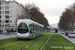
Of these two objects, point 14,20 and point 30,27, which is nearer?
point 30,27

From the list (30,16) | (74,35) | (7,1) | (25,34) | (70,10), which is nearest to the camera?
(25,34)

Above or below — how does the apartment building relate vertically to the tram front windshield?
above

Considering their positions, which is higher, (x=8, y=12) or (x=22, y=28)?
(x=8, y=12)

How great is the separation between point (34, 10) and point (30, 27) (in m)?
43.1

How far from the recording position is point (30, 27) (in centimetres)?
2716

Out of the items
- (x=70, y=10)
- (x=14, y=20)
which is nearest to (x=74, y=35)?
(x=70, y=10)

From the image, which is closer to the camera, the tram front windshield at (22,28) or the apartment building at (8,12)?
the tram front windshield at (22,28)

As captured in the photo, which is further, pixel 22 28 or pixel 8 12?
pixel 8 12

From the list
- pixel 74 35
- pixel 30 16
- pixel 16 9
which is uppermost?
pixel 16 9

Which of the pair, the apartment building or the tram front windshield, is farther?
the apartment building

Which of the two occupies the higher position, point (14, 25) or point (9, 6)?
point (9, 6)

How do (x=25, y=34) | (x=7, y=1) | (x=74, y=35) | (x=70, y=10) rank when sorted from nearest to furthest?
(x=25, y=34) → (x=74, y=35) → (x=70, y=10) → (x=7, y=1)

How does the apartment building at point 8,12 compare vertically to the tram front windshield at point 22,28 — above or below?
above

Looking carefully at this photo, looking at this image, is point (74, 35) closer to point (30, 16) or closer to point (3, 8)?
point (30, 16)
